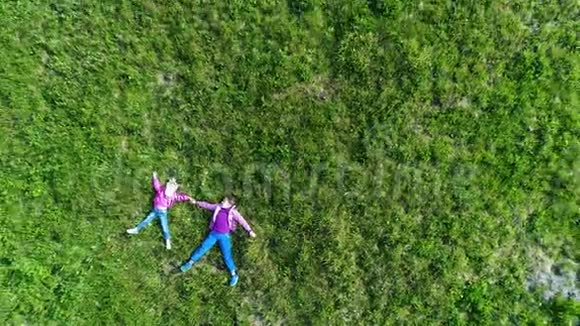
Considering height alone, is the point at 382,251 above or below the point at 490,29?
below

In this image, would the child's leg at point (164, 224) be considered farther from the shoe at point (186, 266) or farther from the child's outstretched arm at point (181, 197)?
the shoe at point (186, 266)

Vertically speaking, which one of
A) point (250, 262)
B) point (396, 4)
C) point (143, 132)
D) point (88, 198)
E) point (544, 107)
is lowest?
point (250, 262)

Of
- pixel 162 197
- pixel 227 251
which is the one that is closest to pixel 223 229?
pixel 227 251

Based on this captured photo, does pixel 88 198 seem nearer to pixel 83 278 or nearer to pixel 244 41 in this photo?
pixel 83 278

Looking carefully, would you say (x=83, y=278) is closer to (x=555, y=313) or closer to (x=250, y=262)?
(x=250, y=262)

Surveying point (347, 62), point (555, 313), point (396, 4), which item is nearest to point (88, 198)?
point (347, 62)

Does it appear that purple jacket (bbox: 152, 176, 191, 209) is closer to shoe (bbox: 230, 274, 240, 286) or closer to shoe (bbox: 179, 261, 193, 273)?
shoe (bbox: 179, 261, 193, 273)
